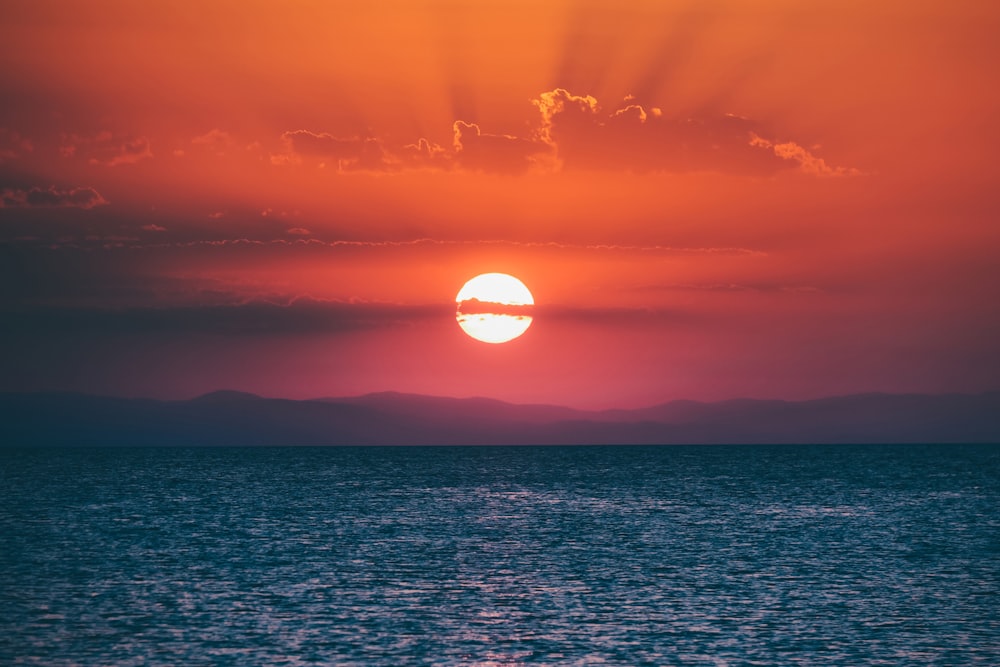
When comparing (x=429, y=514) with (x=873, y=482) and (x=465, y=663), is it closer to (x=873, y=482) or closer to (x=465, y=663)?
(x=465, y=663)

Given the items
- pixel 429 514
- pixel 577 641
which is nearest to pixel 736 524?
pixel 429 514

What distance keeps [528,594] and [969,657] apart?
21.3 m

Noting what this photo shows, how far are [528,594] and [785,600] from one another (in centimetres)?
1252

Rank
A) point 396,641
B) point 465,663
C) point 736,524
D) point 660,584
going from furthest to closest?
point 736,524
point 660,584
point 396,641
point 465,663

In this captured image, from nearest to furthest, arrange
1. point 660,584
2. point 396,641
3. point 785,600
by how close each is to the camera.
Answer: point 396,641 < point 785,600 < point 660,584

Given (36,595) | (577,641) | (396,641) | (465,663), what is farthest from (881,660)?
(36,595)

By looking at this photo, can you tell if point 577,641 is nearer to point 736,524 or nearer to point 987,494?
point 736,524

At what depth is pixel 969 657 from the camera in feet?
131

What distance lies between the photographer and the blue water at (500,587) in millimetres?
41500

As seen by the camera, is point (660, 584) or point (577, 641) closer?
point (577, 641)

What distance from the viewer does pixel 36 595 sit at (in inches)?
2141

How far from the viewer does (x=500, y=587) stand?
187ft

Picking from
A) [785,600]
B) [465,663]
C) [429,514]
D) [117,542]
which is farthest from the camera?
[429,514]

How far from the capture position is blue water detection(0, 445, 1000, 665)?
41500 millimetres
